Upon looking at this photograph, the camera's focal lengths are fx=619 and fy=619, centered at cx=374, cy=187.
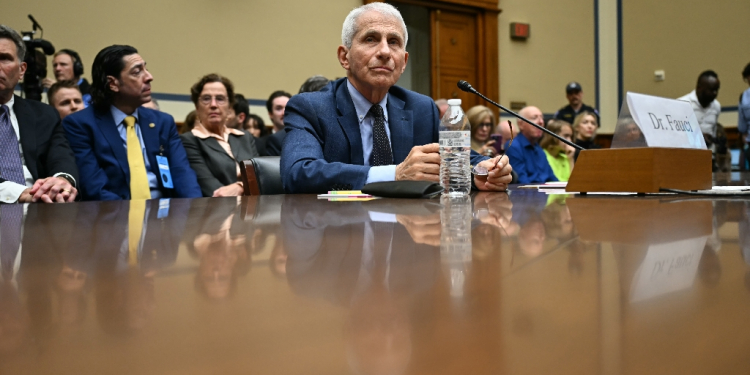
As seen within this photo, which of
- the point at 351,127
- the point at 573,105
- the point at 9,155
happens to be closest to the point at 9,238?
the point at 351,127

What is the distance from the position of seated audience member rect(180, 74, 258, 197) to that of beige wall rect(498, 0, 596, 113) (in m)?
4.06

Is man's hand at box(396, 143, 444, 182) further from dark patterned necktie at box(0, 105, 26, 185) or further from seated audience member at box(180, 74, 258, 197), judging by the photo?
seated audience member at box(180, 74, 258, 197)

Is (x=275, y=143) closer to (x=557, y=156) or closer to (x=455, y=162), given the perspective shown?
(x=557, y=156)

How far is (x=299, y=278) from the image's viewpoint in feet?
1.23

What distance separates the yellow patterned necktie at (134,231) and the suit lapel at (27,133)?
136cm

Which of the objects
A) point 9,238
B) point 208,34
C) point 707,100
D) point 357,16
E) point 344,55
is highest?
point 208,34

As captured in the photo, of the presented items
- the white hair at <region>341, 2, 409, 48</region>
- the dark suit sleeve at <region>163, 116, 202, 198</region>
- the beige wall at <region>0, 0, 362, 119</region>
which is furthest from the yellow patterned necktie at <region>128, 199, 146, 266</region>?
the beige wall at <region>0, 0, 362, 119</region>

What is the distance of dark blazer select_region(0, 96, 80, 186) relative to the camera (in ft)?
7.17

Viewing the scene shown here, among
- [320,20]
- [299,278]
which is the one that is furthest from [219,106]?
[299,278]

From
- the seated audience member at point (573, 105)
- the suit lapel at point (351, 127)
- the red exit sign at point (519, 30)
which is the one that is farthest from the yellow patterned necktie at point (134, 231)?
the red exit sign at point (519, 30)

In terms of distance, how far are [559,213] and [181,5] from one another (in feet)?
15.7

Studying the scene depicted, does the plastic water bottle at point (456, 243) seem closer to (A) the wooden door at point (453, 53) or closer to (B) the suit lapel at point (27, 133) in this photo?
(B) the suit lapel at point (27, 133)

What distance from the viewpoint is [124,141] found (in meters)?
2.52

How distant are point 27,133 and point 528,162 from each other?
2.51 metres
